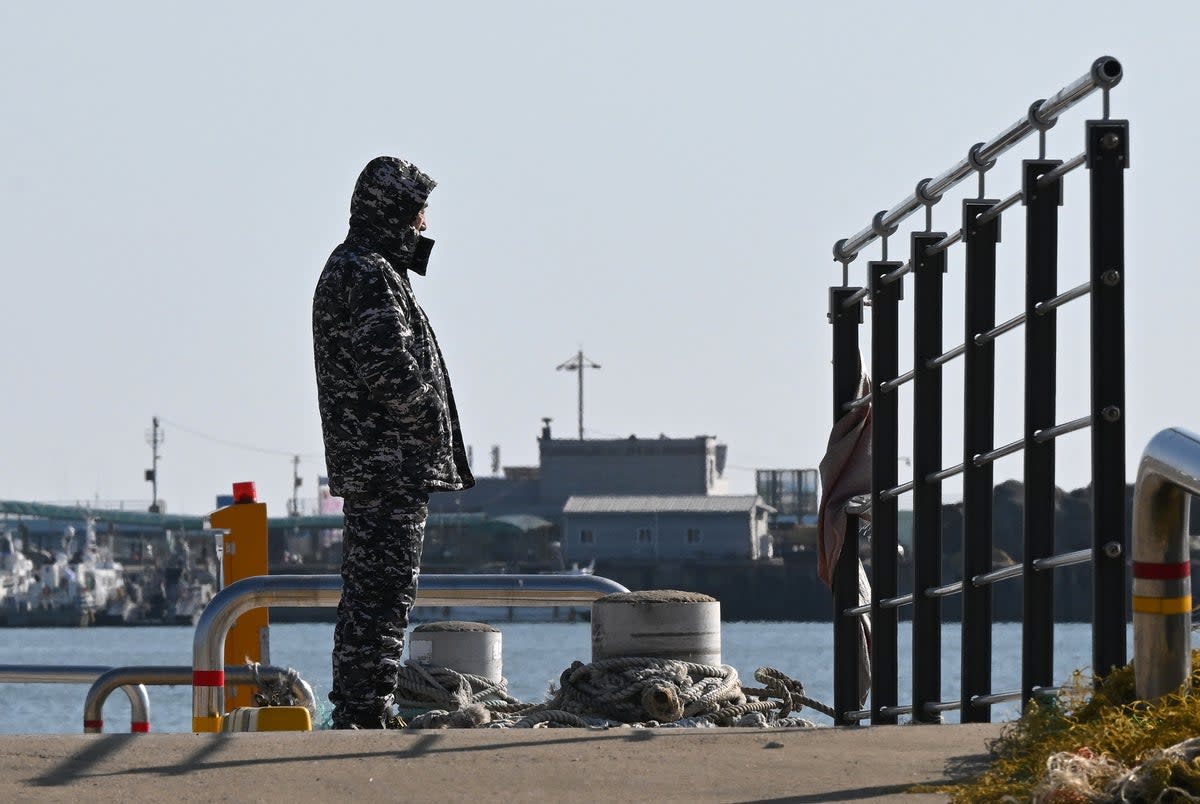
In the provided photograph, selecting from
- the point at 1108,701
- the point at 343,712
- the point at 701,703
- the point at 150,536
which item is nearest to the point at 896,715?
the point at 701,703

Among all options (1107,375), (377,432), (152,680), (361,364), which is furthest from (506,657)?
(1107,375)

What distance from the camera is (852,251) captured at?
775 centimetres

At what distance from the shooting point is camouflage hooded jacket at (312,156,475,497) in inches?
243

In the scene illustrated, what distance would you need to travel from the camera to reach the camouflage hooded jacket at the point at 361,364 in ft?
20.3

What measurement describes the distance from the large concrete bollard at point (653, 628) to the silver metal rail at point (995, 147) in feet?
4.18

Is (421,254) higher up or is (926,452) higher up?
(421,254)

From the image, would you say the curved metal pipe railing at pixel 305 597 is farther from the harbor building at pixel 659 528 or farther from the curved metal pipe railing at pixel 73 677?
the harbor building at pixel 659 528

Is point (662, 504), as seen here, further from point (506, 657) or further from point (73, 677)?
point (73, 677)

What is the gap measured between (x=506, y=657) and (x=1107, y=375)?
197ft

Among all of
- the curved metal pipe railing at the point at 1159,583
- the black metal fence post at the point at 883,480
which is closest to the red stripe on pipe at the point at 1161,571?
the curved metal pipe railing at the point at 1159,583

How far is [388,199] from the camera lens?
20.6 ft

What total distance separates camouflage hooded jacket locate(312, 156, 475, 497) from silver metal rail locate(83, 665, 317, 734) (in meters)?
1.20

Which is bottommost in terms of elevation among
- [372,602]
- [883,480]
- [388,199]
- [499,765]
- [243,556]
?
[499,765]

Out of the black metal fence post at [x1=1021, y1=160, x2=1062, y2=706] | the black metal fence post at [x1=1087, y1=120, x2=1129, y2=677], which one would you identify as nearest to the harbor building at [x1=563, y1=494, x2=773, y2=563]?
the black metal fence post at [x1=1021, y1=160, x2=1062, y2=706]
